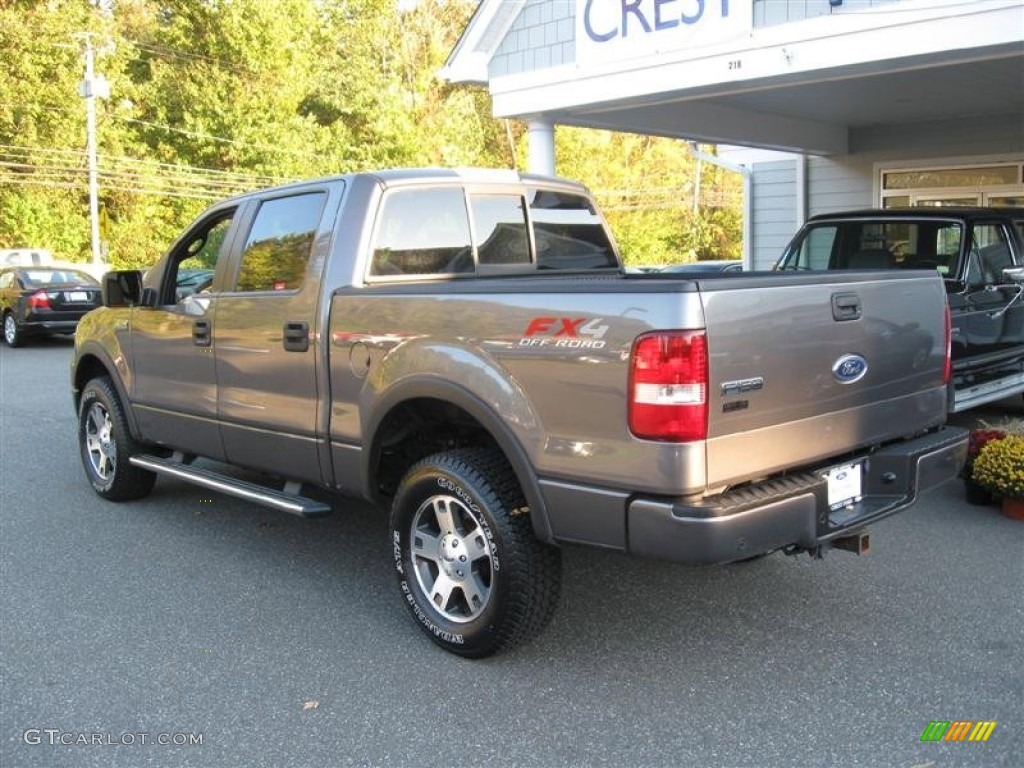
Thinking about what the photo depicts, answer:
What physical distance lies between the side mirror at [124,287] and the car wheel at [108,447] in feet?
2.34

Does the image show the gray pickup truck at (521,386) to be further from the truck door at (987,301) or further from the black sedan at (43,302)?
the black sedan at (43,302)

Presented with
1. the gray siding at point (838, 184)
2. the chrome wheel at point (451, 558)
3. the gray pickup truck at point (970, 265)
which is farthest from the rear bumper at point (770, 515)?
the gray siding at point (838, 184)

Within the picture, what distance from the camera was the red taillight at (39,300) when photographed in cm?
1805

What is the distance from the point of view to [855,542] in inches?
153

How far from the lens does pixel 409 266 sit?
15.4ft

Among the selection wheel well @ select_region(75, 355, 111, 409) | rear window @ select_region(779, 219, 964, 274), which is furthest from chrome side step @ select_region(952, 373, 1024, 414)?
wheel well @ select_region(75, 355, 111, 409)

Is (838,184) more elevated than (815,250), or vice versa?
(838,184)

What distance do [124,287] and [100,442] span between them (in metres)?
1.24

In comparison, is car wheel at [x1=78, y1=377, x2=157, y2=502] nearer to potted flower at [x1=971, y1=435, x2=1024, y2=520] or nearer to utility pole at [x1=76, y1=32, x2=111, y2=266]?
potted flower at [x1=971, y1=435, x2=1024, y2=520]

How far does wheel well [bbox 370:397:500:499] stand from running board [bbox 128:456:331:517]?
1.13ft

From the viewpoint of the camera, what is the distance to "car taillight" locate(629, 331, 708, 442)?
320 cm

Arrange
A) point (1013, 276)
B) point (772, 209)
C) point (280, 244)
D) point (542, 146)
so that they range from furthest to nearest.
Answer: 1. point (772, 209)
2. point (542, 146)
3. point (1013, 276)
4. point (280, 244)

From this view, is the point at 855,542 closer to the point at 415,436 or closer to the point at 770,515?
the point at 770,515

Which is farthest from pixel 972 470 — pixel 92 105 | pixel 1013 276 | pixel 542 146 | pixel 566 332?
pixel 92 105
